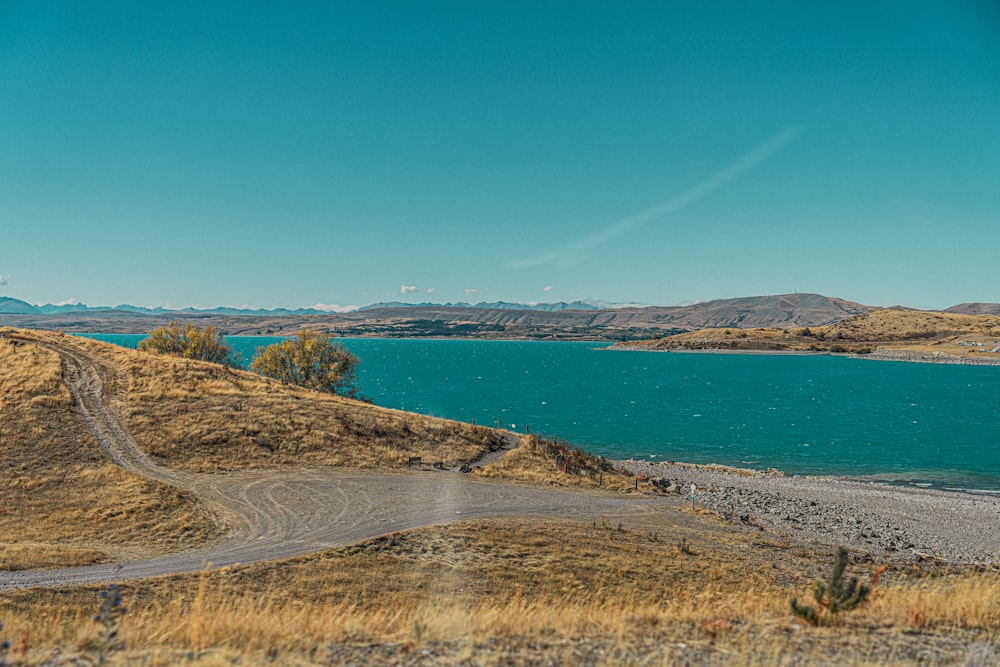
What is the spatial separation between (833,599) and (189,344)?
91893 millimetres

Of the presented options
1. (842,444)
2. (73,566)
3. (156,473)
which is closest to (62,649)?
(73,566)

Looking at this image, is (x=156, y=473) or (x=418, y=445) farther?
(x=418, y=445)

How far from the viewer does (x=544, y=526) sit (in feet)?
104

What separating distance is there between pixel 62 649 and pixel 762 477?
60896 mm

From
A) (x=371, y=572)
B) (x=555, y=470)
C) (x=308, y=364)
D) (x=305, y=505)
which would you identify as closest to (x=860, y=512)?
(x=555, y=470)

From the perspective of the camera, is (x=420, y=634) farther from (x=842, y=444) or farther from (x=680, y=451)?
(x=842, y=444)

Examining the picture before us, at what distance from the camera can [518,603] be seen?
19281 mm

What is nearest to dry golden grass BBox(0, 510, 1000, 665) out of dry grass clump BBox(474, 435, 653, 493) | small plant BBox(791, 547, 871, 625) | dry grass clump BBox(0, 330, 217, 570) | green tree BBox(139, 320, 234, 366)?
small plant BBox(791, 547, 871, 625)

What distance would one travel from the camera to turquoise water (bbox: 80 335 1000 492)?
2736 inches

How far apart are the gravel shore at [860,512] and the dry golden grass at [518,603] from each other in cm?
591

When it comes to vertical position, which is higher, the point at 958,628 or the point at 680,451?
the point at 958,628

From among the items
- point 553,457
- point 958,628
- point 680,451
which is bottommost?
point 680,451

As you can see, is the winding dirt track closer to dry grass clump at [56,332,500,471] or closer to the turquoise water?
dry grass clump at [56,332,500,471]

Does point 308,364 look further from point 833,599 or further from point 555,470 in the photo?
point 833,599
